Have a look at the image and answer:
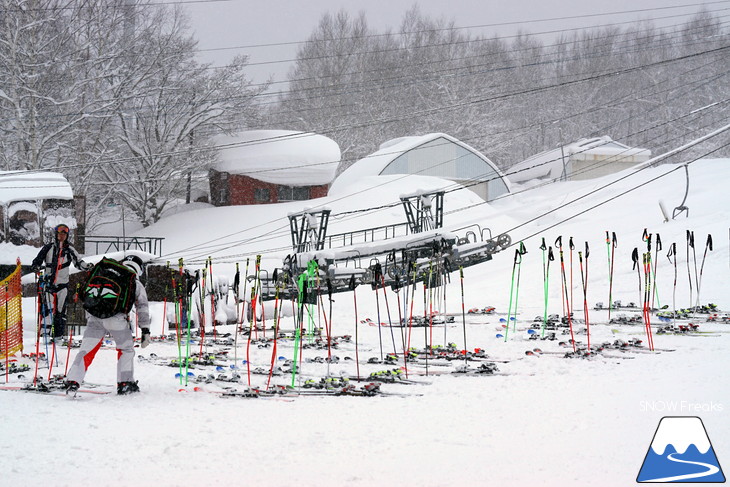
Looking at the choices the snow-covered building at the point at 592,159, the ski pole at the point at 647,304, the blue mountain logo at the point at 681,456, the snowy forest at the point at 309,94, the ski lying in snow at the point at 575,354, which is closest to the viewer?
the blue mountain logo at the point at 681,456

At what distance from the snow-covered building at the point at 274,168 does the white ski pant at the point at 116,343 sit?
3296 centimetres

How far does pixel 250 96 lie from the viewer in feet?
136

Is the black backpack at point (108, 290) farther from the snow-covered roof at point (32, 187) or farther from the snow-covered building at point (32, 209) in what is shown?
the snow-covered roof at point (32, 187)

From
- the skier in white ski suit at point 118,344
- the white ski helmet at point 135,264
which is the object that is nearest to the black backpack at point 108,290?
the skier in white ski suit at point 118,344

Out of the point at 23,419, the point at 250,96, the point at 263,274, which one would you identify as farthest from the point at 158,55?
the point at 23,419

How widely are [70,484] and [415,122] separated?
6424 centimetres

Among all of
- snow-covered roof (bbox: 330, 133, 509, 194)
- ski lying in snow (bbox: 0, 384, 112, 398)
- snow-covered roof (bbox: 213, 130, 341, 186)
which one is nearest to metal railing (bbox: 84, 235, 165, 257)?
snow-covered roof (bbox: 213, 130, 341, 186)

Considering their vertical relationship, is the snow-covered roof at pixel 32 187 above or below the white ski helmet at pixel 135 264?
above

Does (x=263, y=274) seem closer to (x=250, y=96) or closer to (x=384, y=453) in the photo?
(x=250, y=96)

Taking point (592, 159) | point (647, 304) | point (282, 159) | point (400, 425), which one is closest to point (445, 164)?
point (282, 159)

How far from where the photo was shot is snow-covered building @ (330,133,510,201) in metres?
43.2

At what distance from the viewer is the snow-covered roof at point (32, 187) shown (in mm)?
26562

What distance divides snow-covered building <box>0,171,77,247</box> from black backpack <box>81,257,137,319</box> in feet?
67.3

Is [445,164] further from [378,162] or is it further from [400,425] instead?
[400,425]
